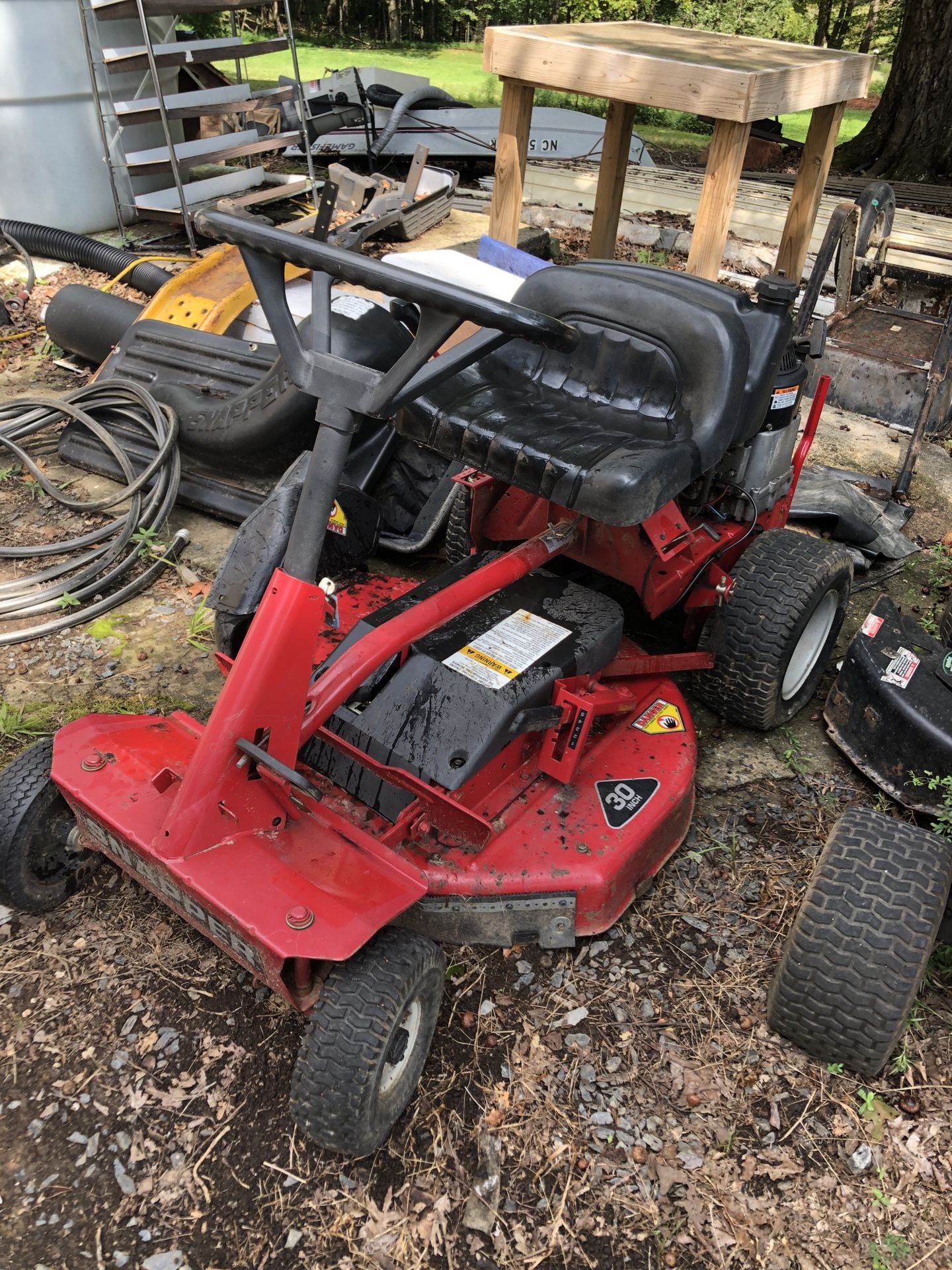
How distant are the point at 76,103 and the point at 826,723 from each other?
245 inches

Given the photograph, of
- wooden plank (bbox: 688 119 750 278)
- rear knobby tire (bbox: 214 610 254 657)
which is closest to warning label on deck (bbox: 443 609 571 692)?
rear knobby tire (bbox: 214 610 254 657)

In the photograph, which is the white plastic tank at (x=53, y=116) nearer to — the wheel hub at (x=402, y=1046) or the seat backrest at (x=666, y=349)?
the seat backrest at (x=666, y=349)

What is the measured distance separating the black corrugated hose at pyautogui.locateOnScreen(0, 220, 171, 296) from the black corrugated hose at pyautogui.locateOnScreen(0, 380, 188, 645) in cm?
185

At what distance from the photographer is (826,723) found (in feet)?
9.21

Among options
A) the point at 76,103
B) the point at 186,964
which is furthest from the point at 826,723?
the point at 76,103

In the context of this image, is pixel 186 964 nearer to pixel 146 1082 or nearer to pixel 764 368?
pixel 146 1082

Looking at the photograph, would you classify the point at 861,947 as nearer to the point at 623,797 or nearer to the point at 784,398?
the point at 623,797

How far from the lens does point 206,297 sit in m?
3.98

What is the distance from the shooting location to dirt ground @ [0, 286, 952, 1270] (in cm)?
169

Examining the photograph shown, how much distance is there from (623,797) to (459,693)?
46 centimetres

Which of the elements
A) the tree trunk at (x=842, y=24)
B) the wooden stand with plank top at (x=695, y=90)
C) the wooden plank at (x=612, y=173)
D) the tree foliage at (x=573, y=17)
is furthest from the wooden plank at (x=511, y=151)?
the tree trunk at (x=842, y=24)

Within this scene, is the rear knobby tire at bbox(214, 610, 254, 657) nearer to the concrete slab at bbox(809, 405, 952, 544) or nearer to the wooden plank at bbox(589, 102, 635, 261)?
the wooden plank at bbox(589, 102, 635, 261)

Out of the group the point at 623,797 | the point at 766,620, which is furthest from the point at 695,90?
the point at 623,797

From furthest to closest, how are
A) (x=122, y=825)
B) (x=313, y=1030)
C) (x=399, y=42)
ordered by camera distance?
1. (x=399, y=42)
2. (x=122, y=825)
3. (x=313, y=1030)
